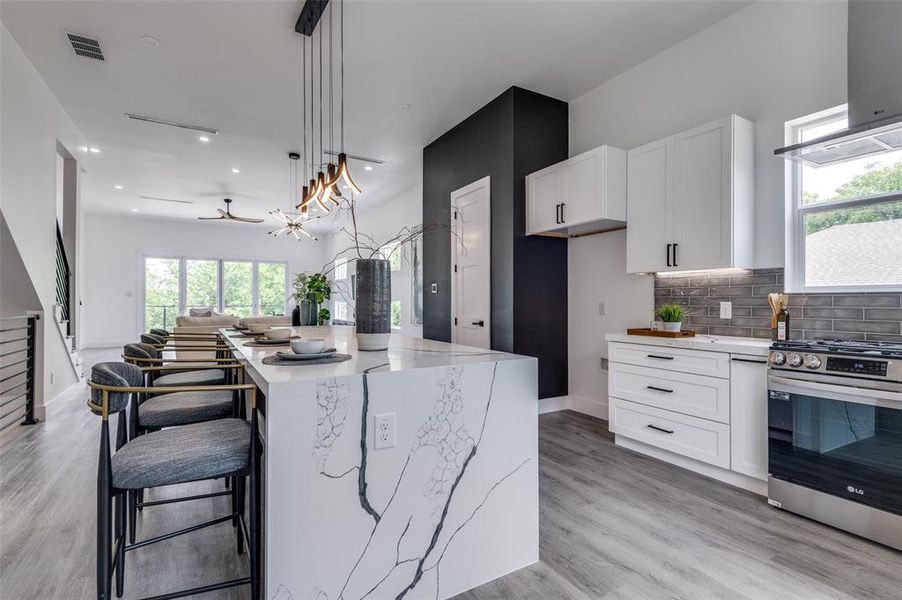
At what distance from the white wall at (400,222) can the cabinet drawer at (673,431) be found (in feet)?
15.1

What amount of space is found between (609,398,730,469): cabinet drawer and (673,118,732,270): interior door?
107 centimetres

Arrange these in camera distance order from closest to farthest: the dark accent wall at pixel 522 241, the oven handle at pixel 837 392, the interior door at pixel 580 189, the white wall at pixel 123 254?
the oven handle at pixel 837 392, the interior door at pixel 580 189, the dark accent wall at pixel 522 241, the white wall at pixel 123 254

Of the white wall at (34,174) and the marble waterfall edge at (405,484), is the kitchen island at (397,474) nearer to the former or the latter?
the marble waterfall edge at (405,484)

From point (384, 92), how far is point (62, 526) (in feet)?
13.3

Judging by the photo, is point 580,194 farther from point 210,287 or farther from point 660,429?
point 210,287

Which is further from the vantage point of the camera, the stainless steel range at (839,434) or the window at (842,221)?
the window at (842,221)

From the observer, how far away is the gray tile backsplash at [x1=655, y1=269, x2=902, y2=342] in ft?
8.01

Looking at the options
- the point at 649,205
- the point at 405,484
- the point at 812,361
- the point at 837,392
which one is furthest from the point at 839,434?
the point at 405,484

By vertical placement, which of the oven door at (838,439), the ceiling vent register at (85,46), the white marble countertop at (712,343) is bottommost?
the oven door at (838,439)

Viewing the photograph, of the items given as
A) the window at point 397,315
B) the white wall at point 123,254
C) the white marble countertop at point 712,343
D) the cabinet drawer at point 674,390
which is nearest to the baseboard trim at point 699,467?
the cabinet drawer at point 674,390

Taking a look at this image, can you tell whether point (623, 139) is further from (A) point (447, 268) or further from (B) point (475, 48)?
(A) point (447, 268)

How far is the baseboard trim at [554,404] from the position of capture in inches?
171

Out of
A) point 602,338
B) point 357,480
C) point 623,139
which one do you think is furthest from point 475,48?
point 357,480

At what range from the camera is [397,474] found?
1.56 meters
